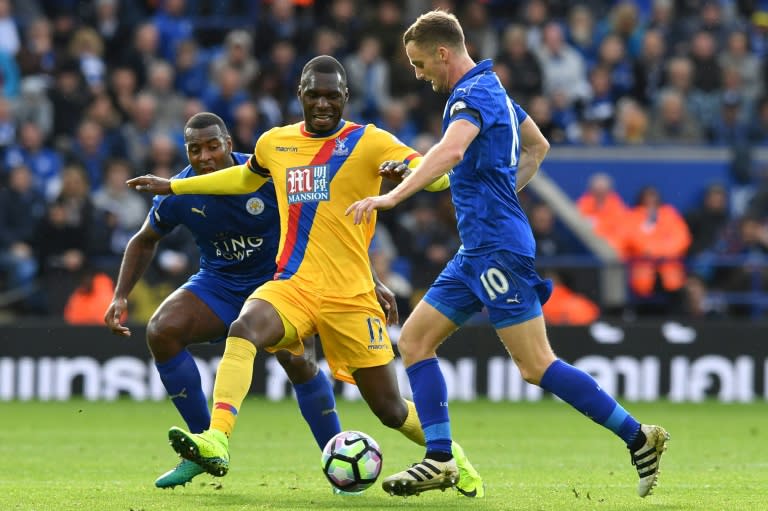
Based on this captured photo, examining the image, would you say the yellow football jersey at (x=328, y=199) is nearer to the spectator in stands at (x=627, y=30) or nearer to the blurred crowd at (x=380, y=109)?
the blurred crowd at (x=380, y=109)

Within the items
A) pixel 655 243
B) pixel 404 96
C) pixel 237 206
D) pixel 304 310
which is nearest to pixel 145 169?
pixel 404 96

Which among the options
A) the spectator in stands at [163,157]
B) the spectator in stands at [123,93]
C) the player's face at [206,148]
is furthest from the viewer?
the spectator in stands at [123,93]

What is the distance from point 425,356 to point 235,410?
1.00m

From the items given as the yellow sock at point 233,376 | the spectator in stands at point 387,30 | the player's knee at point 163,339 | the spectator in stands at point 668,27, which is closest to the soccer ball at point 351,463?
the yellow sock at point 233,376

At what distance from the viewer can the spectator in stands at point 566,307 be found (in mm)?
16156

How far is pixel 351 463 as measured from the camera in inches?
304

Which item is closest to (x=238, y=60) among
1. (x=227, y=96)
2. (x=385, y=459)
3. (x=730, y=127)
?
(x=227, y=96)

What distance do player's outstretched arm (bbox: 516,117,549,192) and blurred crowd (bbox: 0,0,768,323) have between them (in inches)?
306

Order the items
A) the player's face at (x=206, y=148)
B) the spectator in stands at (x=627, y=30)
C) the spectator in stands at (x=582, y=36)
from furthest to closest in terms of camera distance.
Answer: the spectator in stands at (x=627, y=30) → the spectator in stands at (x=582, y=36) → the player's face at (x=206, y=148)

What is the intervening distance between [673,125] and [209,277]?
11016mm

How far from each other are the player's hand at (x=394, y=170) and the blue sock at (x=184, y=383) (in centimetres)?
200

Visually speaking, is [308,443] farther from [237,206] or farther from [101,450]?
[237,206]

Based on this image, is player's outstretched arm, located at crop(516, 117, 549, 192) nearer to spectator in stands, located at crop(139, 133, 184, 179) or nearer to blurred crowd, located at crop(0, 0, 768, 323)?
blurred crowd, located at crop(0, 0, 768, 323)

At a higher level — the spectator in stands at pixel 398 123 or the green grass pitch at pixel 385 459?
the spectator in stands at pixel 398 123
